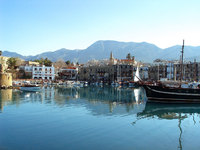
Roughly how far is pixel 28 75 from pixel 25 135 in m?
92.8

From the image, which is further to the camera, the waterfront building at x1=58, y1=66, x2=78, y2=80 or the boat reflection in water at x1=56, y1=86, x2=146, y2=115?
the waterfront building at x1=58, y1=66, x2=78, y2=80

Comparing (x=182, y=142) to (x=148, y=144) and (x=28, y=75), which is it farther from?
(x=28, y=75)

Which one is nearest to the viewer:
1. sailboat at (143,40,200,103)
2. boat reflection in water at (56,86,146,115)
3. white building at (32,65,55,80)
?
boat reflection in water at (56,86,146,115)

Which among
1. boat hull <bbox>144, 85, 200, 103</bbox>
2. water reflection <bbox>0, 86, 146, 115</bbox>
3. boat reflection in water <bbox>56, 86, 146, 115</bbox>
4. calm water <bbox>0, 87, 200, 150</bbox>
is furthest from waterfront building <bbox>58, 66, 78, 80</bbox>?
calm water <bbox>0, 87, 200, 150</bbox>

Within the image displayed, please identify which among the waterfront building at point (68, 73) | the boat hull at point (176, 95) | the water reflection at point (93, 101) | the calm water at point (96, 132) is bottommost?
the water reflection at point (93, 101)

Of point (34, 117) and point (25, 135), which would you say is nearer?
point (25, 135)

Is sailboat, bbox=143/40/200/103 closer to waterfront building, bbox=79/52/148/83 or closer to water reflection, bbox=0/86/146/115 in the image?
water reflection, bbox=0/86/146/115

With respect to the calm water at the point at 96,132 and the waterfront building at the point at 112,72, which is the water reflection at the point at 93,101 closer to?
the calm water at the point at 96,132

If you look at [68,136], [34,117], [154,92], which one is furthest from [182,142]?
[154,92]

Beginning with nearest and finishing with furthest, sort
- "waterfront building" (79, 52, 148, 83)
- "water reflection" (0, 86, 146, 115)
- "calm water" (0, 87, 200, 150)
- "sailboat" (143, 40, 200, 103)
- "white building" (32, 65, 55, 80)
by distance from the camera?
"calm water" (0, 87, 200, 150) < "water reflection" (0, 86, 146, 115) < "sailboat" (143, 40, 200, 103) < "waterfront building" (79, 52, 148, 83) < "white building" (32, 65, 55, 80)

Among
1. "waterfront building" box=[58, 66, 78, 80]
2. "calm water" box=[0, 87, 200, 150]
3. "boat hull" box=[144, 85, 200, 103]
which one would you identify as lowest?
"calm water" box=[0, 87, 200, 150]

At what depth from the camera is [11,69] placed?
97.2 m

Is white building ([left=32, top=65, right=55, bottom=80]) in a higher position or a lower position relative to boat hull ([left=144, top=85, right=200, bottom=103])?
higher

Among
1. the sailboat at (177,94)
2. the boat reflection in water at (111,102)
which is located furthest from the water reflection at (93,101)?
the sailboat at (177,94)
